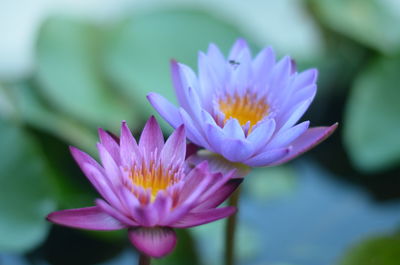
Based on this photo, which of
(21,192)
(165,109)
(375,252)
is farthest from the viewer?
(21,192)

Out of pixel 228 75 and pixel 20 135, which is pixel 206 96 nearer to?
pixel 228 75

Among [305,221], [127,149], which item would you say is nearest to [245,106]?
[127,149]

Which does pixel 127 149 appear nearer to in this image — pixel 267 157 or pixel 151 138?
pixel 151 138

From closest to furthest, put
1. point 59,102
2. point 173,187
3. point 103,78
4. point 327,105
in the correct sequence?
point 173,187 < point 59,102 < point 103,78 < point 327,105

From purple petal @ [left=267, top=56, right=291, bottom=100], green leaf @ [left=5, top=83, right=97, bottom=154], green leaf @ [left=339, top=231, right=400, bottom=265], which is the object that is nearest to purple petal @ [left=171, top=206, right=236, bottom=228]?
purple petal @ [left=267, top=56, right=291, bottom=100]

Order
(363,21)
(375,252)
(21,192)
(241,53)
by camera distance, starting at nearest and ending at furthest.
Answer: (241,53)
(375,252)
(21,192)
(363,21)

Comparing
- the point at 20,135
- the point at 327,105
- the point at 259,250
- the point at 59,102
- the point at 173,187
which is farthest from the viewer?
the point at 327,105

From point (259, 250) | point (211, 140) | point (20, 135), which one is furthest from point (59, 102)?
point (211, 140)

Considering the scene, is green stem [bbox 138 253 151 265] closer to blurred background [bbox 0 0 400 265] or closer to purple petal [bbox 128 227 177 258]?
purple petal [bbox 128 227 177 258]
